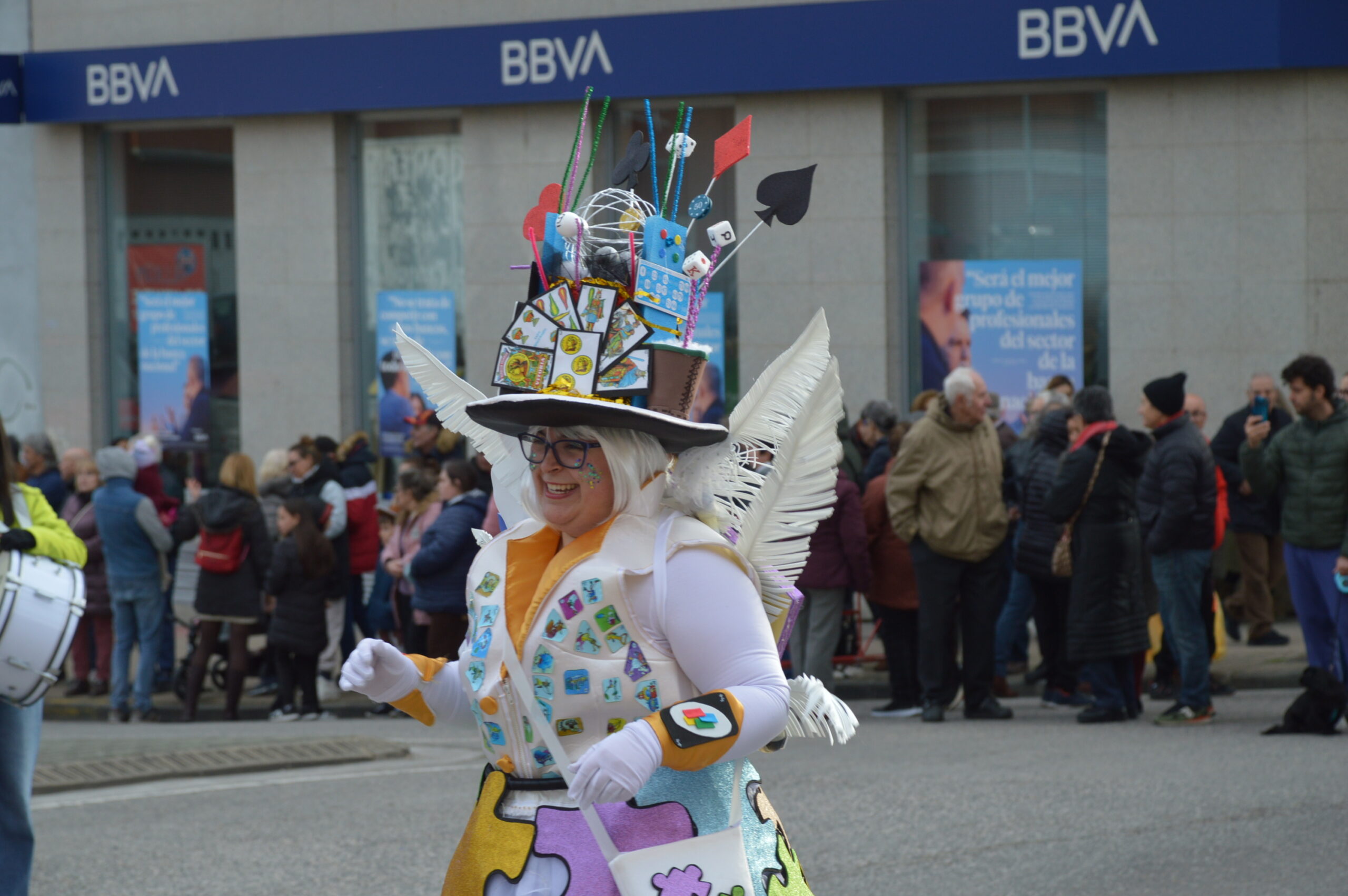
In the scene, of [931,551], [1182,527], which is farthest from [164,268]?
[1182,527]

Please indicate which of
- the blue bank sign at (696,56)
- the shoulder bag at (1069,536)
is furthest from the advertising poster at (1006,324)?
the shoulder bag at (1069,536)

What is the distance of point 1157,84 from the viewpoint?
13789 millimetres

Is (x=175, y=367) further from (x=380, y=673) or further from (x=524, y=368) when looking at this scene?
(x=524, y=368)

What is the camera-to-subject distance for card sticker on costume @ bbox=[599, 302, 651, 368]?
3.28 m

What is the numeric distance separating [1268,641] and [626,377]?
9925mm

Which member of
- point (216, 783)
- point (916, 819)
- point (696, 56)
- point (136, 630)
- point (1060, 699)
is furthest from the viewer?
point (696, 56)

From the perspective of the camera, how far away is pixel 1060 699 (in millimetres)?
10336

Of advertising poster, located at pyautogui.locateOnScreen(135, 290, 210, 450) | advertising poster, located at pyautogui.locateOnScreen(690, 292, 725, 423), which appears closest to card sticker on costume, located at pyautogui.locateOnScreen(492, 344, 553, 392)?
advertising poster, located at pyautogui.locateOnScreen(690, 292, 725, 423)

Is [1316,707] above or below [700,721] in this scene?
below

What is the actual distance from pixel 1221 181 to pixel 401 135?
7.39 m

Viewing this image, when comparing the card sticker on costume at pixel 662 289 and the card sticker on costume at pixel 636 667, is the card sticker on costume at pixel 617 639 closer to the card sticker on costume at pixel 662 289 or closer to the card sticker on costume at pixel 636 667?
the card sticker on costume at pixel 636 667

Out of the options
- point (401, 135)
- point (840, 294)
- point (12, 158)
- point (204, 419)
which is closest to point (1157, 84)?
point (840, 294)

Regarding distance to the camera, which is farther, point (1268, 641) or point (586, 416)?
point (1268, 641)

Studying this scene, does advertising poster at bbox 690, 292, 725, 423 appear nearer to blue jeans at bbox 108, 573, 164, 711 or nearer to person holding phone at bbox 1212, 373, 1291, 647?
person holding phone at bbox 1212, 373, 1291, 647
